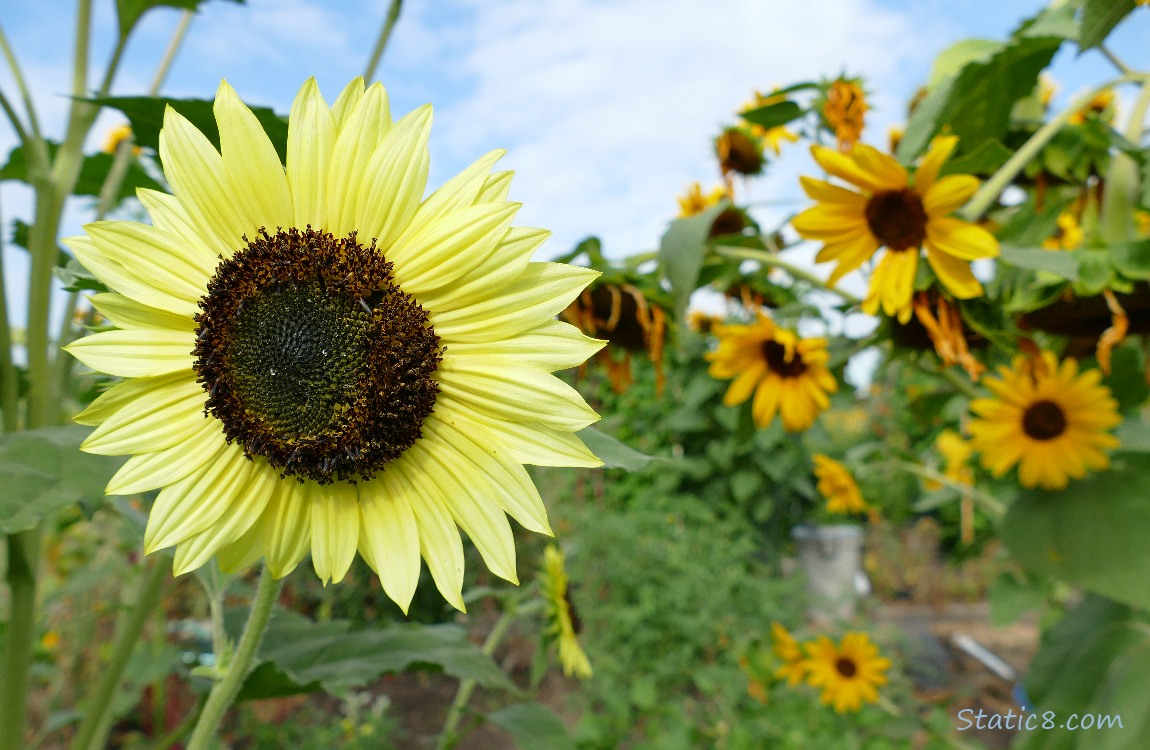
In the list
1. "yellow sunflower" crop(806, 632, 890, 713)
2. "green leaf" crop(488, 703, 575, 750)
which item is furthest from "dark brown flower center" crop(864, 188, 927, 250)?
"yellow sunflower" crop(806, 632, 890, 713)

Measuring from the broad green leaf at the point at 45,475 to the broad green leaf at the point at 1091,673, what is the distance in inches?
40.5

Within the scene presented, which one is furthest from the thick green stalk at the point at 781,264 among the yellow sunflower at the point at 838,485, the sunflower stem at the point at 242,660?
the yellow sunflower at the point at 838,485

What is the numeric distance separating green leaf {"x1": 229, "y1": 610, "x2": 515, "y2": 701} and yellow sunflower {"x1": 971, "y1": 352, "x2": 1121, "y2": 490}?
702 mm

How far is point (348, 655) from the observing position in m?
0.63

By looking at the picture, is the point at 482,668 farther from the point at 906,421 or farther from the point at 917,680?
the point at 906,421

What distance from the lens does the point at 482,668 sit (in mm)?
646

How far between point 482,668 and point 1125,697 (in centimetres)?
76

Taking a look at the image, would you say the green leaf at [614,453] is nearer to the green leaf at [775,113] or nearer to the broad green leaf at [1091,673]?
the green leaf at [775,113]

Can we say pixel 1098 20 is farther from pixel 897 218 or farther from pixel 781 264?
pixel 781 264

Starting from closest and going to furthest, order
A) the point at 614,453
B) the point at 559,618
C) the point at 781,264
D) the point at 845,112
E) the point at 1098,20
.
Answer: the point at 614,453 → the point at 1098,20 → the point at 781,264 → the point at 559,618 → the point at 845,112

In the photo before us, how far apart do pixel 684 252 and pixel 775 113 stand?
290 millimetres

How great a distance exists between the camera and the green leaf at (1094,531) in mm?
788

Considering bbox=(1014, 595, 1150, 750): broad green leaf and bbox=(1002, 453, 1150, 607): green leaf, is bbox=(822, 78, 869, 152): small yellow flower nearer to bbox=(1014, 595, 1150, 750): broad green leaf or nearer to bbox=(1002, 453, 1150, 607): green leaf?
bbox=(1002, 453, 1150, 607): green leaf

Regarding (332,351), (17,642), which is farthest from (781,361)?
(17,642)
